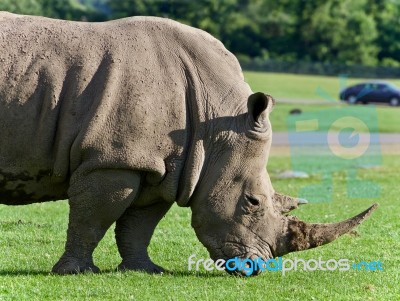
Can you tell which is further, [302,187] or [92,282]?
[302,187]

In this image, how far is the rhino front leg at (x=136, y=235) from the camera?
10.2 m

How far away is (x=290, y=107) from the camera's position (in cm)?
4791

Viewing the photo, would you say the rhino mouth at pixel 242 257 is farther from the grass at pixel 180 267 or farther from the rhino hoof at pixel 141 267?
the rhino hoof at pixel 141 267

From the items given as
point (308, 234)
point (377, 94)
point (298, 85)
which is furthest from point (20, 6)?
point (308, 234)

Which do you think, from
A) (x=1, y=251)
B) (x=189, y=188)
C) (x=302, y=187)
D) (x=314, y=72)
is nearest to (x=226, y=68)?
(x=189, y=188)

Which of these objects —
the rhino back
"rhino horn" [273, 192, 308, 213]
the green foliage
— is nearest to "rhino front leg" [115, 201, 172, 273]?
the rhino back

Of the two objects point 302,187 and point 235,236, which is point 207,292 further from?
point 302,187

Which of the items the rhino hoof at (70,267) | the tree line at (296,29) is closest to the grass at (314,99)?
the tree line at (296,29)

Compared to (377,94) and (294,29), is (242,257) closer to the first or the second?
(377,94)

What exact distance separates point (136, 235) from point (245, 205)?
1.18 m

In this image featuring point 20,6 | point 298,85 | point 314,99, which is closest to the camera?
point 20,6

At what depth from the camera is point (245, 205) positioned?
982 cm

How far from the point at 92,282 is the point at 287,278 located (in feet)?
6.17

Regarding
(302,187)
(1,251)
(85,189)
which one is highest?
(85,189)
